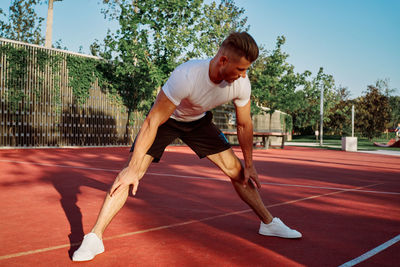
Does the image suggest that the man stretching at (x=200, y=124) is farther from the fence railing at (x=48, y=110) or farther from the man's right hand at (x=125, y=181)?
the fence railing at (x=48, y=110)

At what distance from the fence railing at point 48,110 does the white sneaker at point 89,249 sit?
13.9m

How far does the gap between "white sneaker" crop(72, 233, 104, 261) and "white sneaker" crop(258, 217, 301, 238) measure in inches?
61.6

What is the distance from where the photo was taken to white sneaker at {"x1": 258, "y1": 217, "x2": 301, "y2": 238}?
3602 millimetres

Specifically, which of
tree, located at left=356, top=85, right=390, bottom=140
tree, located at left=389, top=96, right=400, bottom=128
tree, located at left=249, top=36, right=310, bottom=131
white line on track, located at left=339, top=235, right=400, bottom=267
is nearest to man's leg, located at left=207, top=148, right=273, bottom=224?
white line on track, located at left=339, top=235, right=400, bottom=267

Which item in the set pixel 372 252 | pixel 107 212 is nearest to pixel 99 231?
pixel 107 212

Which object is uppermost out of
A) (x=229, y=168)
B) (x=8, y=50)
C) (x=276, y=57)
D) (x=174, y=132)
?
(x=276, y=57)

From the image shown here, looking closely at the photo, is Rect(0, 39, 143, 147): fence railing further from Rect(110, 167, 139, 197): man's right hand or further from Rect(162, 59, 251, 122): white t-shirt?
Rect(162, 59, 251, 122): white t-shirt

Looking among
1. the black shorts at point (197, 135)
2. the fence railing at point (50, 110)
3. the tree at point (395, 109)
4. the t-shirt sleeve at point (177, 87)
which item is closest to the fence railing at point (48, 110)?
the fence railing at point (50, 110)

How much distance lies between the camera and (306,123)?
140 ft

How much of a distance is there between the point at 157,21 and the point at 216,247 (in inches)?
695

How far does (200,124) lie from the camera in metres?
3.74

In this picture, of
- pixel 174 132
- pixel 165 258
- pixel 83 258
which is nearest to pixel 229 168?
pixel 174 132

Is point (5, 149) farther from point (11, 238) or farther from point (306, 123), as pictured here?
point (306, 123)

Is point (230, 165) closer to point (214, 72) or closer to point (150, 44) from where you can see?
point (214, 72)
